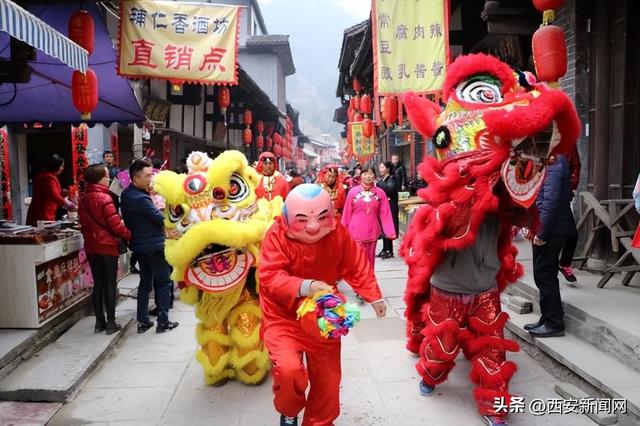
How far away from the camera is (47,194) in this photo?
23.2 ft

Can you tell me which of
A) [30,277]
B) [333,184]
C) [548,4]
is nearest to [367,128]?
[333,184]

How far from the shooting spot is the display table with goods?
4828 millimetres

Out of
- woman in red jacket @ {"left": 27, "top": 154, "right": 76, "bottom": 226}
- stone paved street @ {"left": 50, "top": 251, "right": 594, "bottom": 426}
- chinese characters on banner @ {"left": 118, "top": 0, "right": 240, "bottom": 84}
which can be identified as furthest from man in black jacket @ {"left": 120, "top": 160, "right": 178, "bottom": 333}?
chinese characters on banner @ {"left": 118, "top": 0, "right": 240, "bottom": 84}

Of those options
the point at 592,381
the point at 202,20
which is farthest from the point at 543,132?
the point at 202,20

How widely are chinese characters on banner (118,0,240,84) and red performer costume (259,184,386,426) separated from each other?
16.2 feet

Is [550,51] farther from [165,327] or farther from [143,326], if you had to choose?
[143,326]

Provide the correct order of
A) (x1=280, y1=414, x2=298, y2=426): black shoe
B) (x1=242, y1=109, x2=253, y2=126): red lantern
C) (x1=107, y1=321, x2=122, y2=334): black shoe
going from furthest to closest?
1. (x1=242, y1=109, x2=253, y2=126): red lantern
2. (x1=107, y1=321, x2=122, y2=334): black shoe
3. (x1=280, y1=414, x2=298, y2=426): black shoe

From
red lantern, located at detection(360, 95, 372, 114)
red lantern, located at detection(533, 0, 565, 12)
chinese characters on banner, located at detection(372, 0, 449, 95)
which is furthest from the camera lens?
red lantern, located at detection(360, 95, 372, 114)

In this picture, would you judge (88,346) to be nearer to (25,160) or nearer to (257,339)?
(257,339)

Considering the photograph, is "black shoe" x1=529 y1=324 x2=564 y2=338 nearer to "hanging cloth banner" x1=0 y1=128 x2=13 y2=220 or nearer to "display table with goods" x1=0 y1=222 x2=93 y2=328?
"display table with goods" x1=0 y1=222 x2=93 y2=328

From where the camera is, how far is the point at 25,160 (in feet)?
32.5

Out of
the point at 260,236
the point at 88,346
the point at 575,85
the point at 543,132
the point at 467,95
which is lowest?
the point at 88,346

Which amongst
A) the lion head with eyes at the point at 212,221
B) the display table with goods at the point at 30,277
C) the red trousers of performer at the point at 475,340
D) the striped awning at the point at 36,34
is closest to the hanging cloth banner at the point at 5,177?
the display table with goods at the point at 30,277

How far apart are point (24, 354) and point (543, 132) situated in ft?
15.0
